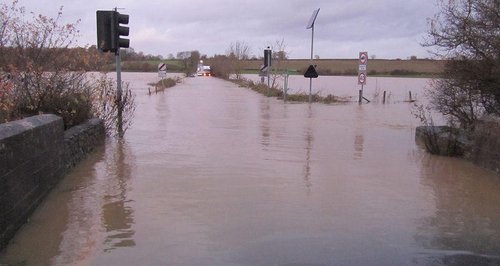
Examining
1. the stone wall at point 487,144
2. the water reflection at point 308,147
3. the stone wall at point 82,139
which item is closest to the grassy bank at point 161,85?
the water reflection at point 308,147

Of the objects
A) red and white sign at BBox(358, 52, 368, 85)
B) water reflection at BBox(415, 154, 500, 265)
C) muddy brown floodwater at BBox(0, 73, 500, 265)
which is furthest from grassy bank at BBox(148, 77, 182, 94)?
water reflection at BBox(415, 154, 500, 265)

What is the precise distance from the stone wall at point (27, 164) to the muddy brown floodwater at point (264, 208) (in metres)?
0.19

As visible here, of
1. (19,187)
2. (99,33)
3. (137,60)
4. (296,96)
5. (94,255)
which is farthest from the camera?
(137,60)

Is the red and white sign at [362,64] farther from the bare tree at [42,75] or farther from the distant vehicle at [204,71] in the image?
the distant vehicle at [204,71]

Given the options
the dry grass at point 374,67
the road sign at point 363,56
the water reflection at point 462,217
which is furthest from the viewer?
the dry grass at point 374,67

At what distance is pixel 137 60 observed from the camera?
10194 cm

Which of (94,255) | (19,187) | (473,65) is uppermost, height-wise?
(473,65)

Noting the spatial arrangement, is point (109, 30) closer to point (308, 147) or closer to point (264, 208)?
point (308, 147)

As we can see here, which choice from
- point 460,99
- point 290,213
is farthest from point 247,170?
point 460,99

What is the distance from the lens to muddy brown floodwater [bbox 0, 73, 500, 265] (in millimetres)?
5227

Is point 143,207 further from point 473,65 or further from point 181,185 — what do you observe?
point 473,65

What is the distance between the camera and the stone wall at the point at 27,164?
5.19 meters

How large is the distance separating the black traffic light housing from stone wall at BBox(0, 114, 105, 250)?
3710 mm

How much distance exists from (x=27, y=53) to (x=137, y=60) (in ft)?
307
